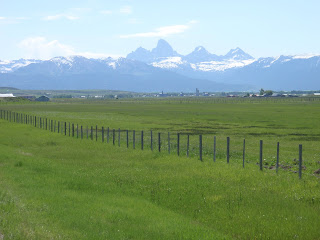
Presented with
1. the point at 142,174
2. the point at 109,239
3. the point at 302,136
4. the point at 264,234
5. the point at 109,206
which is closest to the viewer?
the point at 109,239

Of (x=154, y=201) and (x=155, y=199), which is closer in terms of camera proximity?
(x=154, y=201)

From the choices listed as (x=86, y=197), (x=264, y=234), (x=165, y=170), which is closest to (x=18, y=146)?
(x=165, y=170)

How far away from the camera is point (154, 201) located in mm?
19641

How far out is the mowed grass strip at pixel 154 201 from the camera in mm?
14875

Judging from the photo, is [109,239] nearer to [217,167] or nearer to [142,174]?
[142,174]

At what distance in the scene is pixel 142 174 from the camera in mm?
25906

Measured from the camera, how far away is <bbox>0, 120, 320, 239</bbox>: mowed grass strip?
14.9 m

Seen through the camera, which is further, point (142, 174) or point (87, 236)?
point (142, 174)

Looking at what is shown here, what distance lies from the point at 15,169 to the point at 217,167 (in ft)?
37.7

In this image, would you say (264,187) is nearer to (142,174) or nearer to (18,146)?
(142,174)

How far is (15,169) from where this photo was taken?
27.1m

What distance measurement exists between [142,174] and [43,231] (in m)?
12.0

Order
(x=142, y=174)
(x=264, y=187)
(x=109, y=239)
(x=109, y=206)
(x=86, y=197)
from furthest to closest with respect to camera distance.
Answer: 1. (x=142, y=174)
2. (x=264, y=187)
3. (x=86, y=197)
4. (x=109, y=206)
5. (x=109, y=239)

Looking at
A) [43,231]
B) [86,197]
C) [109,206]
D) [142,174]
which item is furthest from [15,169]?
[43,231]
